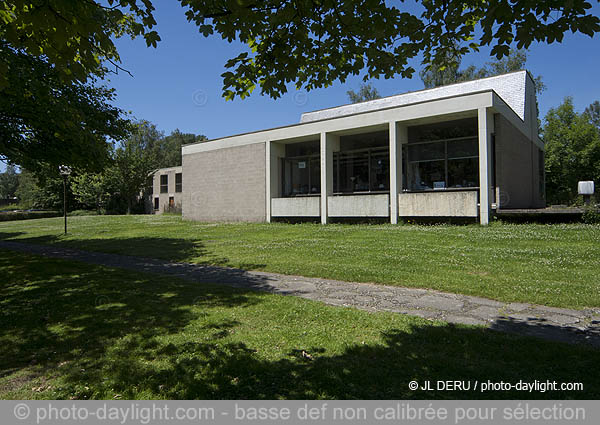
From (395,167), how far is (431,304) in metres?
13.0

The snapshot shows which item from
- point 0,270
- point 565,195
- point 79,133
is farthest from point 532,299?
point 565,195

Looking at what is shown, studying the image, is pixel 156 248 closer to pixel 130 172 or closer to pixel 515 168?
pixel 515 168

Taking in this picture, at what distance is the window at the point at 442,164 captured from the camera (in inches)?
698

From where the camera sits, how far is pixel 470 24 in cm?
500

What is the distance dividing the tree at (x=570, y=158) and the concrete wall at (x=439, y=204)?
2808 centimetres

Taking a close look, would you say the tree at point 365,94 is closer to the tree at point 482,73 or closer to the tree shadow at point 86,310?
the tree at point 482,73

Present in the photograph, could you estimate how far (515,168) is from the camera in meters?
19.5

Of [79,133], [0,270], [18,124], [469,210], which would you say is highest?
[18,124]

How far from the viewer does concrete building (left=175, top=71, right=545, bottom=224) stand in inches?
659

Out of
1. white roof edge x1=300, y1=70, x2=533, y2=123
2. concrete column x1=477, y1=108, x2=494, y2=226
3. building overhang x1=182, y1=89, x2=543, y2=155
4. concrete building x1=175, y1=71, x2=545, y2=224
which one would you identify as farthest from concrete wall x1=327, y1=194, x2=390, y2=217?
white roof edge x1=300, y1=70, x2=533, y2=123

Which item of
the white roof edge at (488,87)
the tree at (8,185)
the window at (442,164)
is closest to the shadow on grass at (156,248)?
the window at (442,164)

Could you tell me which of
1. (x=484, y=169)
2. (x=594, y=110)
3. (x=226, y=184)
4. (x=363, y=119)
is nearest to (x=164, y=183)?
(x=226, y=184)
